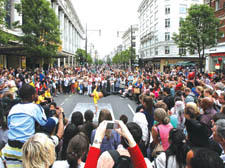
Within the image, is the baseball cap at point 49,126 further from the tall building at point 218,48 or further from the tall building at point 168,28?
the tall building at point 168,28

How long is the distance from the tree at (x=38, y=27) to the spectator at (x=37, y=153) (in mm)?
22957

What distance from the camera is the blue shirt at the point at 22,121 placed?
2801 millimetres

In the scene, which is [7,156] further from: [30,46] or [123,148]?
[30,46]

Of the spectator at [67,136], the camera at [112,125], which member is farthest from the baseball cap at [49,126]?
the camera at [112,125]

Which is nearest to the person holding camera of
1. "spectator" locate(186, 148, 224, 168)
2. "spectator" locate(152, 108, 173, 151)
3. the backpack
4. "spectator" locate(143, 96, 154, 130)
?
the backpack

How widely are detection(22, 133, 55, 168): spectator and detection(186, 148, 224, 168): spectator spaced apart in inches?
54.6

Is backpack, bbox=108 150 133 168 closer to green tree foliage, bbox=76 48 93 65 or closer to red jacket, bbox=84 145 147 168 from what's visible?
red jacket, bbox=84 145 147 168

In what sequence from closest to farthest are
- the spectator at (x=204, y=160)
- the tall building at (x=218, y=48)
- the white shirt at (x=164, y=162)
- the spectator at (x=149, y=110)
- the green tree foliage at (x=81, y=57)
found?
the spectator at (x=204, y=160) → the white shirt at (x=164, y=162) → the spectator at (x=149, y=110) → the tall building at (x=218, y=48) → the green tree foliage at (x=81, y=57)

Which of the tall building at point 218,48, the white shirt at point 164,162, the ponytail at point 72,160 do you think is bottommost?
the white shirt at point 164,162

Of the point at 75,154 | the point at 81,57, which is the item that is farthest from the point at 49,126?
the point at 81,57

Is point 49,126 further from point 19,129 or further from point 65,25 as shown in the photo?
point 65,25

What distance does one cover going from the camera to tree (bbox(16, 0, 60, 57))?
2328 centimetres

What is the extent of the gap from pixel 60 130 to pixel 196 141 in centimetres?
209

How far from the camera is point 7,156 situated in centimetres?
277
